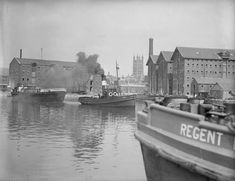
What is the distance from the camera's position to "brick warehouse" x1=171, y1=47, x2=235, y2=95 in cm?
6044

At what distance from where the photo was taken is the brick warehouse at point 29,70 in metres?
68.2

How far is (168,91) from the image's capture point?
6675 centimetres

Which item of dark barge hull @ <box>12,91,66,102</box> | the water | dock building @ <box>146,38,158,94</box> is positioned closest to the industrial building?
dock building @ <box>146,38,158,94</box>

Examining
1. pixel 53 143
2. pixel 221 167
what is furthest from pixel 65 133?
pixel 221 167

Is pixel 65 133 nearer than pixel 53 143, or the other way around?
pixel 53 143

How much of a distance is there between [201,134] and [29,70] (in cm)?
7101

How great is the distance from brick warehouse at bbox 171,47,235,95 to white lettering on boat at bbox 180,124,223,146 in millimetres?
55502

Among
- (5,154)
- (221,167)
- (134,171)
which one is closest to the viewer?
(221,167)

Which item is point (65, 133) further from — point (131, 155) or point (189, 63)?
point (189, 63)

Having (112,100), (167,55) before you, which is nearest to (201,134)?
(112,100)

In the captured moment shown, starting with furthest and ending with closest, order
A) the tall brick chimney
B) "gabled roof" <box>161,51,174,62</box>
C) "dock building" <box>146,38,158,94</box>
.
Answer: "dock building" <box>146,38,158,94</box> → "gabled roof" <box>161,51,174,62</box> → the tall brick chimney

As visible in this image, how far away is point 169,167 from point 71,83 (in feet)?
195

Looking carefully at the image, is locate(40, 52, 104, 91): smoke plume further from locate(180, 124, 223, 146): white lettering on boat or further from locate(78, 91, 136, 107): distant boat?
locate(180, 124, 223, 146): white lettering on boat

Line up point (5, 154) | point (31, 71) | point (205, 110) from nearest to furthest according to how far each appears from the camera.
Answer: point (205, 110)
point (5, 154)
point (31, 71)
